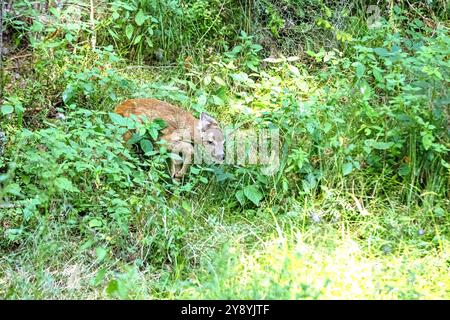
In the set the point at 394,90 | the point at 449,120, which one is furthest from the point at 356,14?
the point at 449,120

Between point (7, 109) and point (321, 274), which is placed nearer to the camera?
point (321, 274)

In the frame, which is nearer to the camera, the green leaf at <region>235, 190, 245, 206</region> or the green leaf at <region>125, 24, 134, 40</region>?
the green leaf at <region>235, 190, 245, 206</region>

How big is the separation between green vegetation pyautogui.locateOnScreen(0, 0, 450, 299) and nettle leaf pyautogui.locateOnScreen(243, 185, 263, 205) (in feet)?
0.04

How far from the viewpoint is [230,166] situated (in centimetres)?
616

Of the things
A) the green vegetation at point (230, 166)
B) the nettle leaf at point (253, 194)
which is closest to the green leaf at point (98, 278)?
the green vegetation at point (230, 166)

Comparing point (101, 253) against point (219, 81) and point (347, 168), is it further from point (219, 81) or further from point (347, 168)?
point (219, 81)

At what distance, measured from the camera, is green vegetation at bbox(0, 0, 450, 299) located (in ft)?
15.6

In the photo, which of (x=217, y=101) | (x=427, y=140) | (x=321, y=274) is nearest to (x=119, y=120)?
(x=217, y=101)

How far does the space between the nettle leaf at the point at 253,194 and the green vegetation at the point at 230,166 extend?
0.04 feet

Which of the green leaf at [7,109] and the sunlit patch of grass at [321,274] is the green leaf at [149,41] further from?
the sunlit patch of grass at [321,274]

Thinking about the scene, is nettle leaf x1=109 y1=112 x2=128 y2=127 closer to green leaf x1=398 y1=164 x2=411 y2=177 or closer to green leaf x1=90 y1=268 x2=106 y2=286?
green leaf x1=90 y1=268 x2=106 y2=286

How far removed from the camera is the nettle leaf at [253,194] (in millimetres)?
5763

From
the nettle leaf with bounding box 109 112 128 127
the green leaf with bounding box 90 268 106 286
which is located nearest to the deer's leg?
the nettle leaf with bounding box 109 112 128 127

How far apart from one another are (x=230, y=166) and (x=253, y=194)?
0.46m
